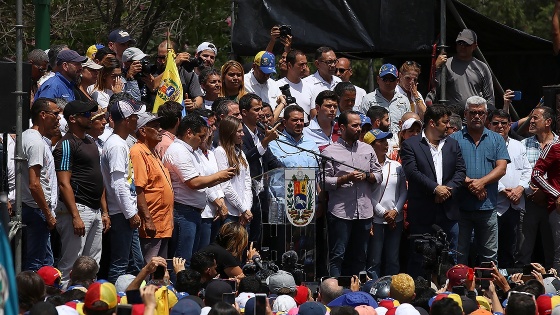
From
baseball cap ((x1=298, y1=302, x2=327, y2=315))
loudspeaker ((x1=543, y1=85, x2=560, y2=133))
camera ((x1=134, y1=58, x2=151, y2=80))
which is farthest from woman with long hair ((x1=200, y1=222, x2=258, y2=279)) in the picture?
loudspeaker ((x1=543, y1=85, x2=560, y2=133))

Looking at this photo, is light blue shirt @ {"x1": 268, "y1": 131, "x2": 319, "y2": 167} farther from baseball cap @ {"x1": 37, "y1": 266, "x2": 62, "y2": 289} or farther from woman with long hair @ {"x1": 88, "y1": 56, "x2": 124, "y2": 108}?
baseball cap @ {"x1": 37, "y1": 266, "x2": 62, "y2": 289}

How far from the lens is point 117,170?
43.5ft

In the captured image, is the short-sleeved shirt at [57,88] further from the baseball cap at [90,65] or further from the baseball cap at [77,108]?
the baseball cap at [77,108]

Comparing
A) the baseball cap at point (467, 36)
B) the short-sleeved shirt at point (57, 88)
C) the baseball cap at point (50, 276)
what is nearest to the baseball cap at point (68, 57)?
the short-sleeved shirt at point (57, 88)

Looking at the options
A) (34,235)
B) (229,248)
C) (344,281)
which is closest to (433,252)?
(344,281)

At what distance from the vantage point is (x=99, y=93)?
1482 centimetres

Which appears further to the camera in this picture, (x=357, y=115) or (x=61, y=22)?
(x=61, y=22)

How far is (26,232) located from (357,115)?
4.00 metres

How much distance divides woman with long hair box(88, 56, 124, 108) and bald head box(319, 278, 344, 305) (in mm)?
3625

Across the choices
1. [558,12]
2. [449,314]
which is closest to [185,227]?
[449,314]

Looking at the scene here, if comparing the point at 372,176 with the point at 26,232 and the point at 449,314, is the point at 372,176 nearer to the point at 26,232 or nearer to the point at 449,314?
the point at 26,232

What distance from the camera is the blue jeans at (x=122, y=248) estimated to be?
13.2 meters

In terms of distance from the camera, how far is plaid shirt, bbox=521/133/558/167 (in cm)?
1650

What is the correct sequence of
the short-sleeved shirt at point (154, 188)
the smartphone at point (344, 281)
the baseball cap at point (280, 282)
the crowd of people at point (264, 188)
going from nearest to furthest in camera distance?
the baseball cap at point (280, 282), the crowd of people at point (264, 188), the smartphone at point (344, 281), the short-sleeved shirt at point (154, 188)
